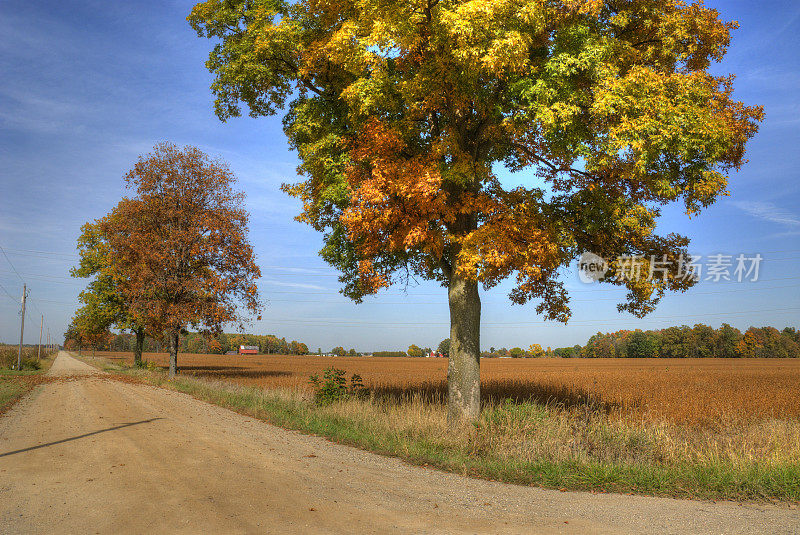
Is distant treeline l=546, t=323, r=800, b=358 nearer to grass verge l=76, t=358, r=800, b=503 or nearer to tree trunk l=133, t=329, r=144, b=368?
tree trunk l=133, t=329, r=144, b=368

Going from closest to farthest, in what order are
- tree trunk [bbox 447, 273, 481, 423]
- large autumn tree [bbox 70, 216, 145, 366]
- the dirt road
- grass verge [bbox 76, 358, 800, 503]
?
1. the dirt road
2. grass verge [bbox 76, 358, 800, 503]
3. tree trunk [bbox 447, 273, 481, 423]
4. large autumn tree [bbox 70, 216, 145, 366]

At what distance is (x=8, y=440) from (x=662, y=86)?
1606 cm

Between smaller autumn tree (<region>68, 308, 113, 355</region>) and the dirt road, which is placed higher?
smaller autumn tree (<region>68, 308, 113, 355</region>)

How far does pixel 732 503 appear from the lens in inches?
269

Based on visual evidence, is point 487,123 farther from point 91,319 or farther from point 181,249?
point 91,319

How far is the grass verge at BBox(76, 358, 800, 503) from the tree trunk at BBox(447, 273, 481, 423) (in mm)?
665

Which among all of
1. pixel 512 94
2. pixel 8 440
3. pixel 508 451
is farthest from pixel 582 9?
pixel 8 440

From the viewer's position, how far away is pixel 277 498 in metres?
6.55

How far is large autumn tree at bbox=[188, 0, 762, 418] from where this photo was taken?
389 inches

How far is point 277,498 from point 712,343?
135 metres

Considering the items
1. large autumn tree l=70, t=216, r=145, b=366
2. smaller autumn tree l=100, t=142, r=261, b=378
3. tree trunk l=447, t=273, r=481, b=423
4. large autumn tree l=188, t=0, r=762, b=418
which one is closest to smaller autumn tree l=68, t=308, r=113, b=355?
large autumn tree l=70, t=216, r=145, b=366

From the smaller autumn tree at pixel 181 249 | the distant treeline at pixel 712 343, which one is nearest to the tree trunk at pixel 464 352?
the smaller autumn tree at pixel 181 249

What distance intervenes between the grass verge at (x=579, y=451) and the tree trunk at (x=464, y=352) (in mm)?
665

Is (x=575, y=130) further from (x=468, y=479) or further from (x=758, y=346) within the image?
(x=758, y=346)
